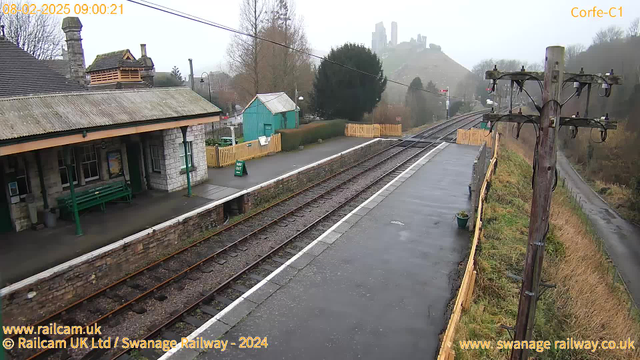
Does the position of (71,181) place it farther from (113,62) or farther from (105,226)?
(113,62)

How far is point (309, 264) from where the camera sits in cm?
991

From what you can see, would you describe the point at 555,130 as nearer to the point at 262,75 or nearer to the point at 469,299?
the point at 469,299

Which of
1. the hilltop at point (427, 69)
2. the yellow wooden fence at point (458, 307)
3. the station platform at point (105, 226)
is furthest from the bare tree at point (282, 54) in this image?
the hilltop at point (427, 69)

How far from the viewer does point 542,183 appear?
4781 mm

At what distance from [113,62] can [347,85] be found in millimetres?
20757

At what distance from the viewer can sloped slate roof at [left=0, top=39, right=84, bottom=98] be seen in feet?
41.1

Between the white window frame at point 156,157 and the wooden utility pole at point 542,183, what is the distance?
43.4 feet

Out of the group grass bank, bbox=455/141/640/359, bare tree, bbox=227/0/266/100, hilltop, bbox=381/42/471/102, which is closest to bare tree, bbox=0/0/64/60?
bare tree, bbox=227/0/266/100

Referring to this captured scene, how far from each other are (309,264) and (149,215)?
5.77m

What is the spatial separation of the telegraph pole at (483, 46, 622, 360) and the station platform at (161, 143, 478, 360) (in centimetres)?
219

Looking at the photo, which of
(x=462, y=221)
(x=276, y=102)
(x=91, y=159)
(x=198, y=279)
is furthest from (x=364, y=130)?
(x=198, y=279)

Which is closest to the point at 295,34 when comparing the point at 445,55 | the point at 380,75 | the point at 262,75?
the point at 262,75

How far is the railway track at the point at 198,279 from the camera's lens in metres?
8.10

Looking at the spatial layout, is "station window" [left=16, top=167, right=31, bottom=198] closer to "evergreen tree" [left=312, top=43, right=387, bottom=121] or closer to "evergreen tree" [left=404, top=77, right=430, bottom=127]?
"evergreen tree" [left=312, top=43, right=387, bottom=121]
